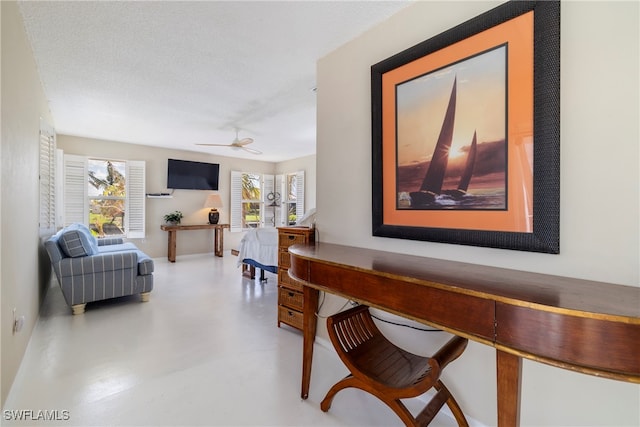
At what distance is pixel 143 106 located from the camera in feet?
11.9

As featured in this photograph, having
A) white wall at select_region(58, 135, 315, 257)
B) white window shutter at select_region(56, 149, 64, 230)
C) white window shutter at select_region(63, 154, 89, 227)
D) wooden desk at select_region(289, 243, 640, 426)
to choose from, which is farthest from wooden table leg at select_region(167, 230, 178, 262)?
wooden desk at select_region(289, 243, 640, 426)

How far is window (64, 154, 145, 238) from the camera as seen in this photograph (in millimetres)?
5125

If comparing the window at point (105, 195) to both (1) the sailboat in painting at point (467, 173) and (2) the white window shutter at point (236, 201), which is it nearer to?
(2) the white window shutter at point (236, 201)

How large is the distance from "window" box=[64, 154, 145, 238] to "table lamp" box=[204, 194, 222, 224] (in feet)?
4.14

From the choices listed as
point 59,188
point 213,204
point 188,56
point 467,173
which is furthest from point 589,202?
point 213,204

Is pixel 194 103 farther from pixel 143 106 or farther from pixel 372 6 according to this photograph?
pixel 372 6

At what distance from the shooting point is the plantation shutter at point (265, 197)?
7793 millimetres

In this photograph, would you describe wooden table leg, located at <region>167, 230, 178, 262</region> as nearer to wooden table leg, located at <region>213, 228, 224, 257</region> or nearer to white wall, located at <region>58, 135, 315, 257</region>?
white wall, located at <region>58, 135, 315, 257</region>

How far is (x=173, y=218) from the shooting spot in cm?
616

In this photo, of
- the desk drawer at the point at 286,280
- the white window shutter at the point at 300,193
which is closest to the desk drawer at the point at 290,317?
the desk drawer at the point at 286,280

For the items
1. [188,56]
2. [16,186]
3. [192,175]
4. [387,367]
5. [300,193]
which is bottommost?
[387,367]

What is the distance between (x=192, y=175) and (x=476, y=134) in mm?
6242

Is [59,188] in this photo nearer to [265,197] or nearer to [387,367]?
[265,197]

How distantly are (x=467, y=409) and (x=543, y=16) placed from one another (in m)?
1.98
